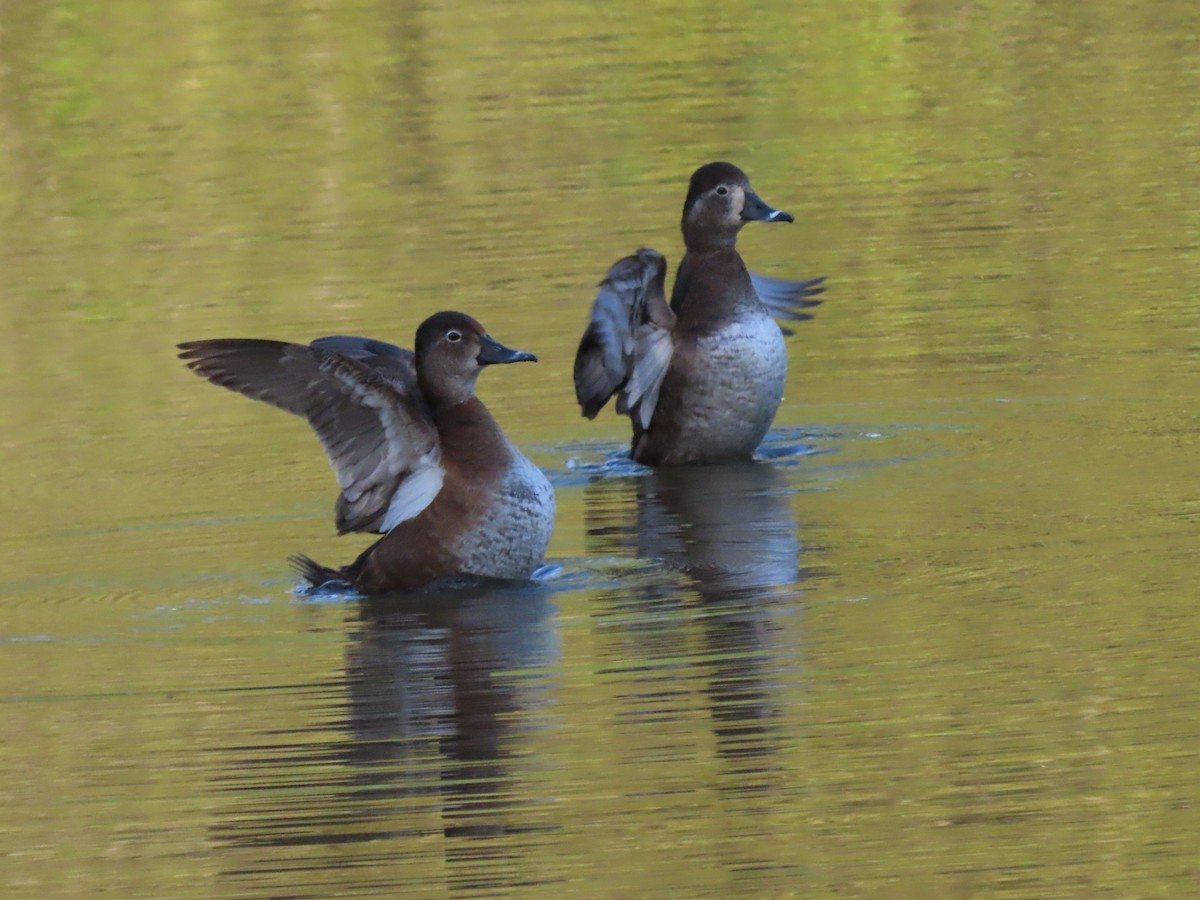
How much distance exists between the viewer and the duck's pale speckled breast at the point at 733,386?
41.0ft

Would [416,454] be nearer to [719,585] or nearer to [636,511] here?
[719,585]

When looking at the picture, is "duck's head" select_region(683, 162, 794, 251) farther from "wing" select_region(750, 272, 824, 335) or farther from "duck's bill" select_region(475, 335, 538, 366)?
"duck's bill" select_region(475, 335, 538, 366)

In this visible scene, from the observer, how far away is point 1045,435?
40.0 feet

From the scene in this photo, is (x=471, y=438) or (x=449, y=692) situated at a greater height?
(x=471, y=438)

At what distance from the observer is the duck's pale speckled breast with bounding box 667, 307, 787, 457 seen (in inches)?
492

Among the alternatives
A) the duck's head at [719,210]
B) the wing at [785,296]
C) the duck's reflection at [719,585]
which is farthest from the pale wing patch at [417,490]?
the wing at [785,296]

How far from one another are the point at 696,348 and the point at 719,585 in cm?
275

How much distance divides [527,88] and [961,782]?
16532mm

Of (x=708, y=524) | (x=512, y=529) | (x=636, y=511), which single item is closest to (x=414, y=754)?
(x=512, y=529)

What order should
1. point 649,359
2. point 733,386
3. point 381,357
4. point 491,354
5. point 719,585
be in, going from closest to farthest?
point 719,585 → point 491,354 → point 381,357 → point 733,386 → point 649,359

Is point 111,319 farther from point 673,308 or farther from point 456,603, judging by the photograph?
point 456,603

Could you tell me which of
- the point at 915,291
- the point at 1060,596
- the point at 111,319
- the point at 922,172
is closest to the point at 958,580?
the point at 1060,596

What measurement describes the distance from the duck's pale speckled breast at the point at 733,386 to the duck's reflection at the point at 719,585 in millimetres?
169

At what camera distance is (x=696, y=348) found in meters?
12.6
